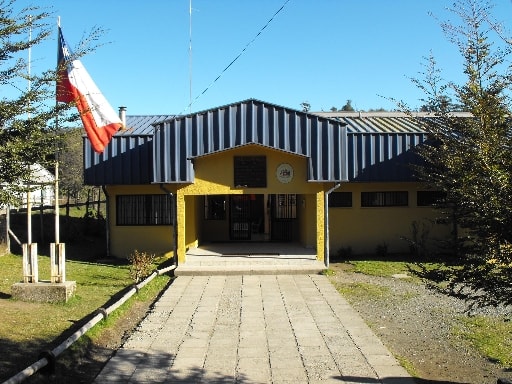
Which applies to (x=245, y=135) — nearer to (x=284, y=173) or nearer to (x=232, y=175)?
(x=232, y=175)

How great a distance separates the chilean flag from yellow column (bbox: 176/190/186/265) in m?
3.20

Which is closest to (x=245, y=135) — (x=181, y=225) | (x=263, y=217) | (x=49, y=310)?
(x=181, y=225)

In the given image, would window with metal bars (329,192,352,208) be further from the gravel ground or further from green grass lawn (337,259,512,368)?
green grass lawn (337,259,512,368)

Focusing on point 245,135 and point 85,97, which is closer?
point 85,97

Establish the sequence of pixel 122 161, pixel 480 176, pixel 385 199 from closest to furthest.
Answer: pixel 480 176 < pixel 122 161 < pixel 385 199

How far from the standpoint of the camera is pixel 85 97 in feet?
31.8

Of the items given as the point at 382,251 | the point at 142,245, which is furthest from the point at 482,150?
the point at 142,245

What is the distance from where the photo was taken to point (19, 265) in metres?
13.9

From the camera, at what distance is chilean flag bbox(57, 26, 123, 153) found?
29.0 feet

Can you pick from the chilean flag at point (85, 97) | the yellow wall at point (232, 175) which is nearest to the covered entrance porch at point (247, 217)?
the yellow wall at point (232, 175)

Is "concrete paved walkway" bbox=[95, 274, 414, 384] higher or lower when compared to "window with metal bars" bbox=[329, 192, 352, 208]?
lower

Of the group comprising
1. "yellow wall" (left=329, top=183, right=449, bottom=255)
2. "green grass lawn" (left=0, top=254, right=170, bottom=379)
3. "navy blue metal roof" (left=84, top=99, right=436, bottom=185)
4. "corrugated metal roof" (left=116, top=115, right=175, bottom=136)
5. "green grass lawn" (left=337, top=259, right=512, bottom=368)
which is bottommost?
"green grass lawn" (left=337, top=259, right=512, bottom=368)

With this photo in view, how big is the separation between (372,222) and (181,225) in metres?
6.34

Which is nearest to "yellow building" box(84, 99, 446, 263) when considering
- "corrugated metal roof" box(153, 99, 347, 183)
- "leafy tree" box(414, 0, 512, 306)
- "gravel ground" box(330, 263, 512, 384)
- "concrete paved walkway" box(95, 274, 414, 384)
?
"corrugated metal roof" box(153, 99, 347, 183)
